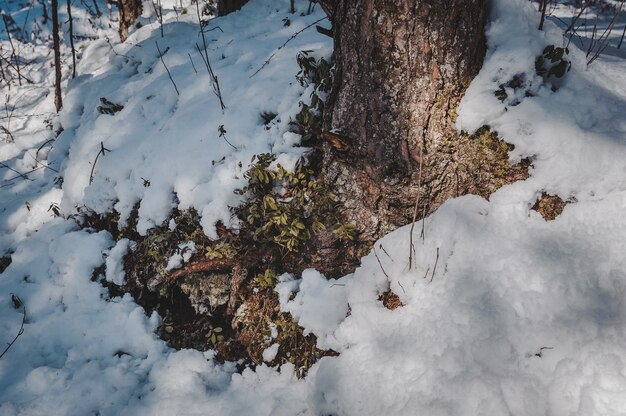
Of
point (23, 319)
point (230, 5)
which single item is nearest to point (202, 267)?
point (23, 319)

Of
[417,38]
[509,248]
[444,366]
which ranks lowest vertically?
[444,366]

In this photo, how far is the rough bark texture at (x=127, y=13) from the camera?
5801 millimetres

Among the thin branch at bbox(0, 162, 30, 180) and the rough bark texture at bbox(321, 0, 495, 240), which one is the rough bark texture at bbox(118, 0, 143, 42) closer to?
the thin branch at bbox(0, 162, 30, 180)

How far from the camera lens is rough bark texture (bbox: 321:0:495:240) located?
181 centimetres

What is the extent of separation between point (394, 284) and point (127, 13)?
6.48 meters

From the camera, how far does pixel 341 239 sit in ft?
7.53

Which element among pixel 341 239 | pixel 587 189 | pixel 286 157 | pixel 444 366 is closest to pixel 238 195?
pixel 286 157

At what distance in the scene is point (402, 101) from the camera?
196 centimetres

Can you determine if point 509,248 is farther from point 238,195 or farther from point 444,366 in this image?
point 238,195

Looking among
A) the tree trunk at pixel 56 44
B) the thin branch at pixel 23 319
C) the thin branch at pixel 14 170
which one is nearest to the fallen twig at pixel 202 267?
the thin branch at pixel 23 319

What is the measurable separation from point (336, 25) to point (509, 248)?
1.57m

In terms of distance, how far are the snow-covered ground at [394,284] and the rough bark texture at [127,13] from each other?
3.59 meters

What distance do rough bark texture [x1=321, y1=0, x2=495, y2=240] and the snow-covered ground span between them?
126 mm

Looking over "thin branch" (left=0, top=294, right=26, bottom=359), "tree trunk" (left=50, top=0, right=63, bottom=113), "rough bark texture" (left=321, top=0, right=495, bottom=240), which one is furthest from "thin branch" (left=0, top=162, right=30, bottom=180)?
"rough bark texture" (left=321, top=0, right=495, bottom=240)
